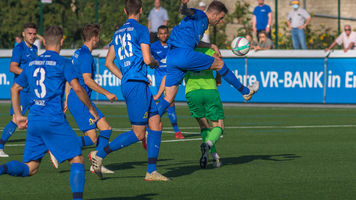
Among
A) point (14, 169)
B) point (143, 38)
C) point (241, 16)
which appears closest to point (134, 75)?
point (143, 38)

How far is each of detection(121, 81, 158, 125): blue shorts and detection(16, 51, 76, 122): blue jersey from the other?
2072 mm

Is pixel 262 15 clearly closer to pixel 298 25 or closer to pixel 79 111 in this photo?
pixel 298 25

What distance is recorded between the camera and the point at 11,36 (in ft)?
108

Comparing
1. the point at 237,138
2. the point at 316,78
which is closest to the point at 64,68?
the point at 237,138

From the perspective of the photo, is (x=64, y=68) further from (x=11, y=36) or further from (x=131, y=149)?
(x=11, y=36)

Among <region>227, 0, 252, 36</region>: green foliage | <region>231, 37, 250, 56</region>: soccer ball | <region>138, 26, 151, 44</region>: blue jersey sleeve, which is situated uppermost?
<region>138, 26, 151, 44</region>: blue jersey sleeve

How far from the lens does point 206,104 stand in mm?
11086

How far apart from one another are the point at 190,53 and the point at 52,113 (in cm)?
348

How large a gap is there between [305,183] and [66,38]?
24875mm

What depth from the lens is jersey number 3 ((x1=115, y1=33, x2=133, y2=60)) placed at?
9.32m

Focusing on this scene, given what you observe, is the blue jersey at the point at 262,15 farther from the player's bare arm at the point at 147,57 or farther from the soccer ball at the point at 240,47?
the player's bare arm at the point at 147,57

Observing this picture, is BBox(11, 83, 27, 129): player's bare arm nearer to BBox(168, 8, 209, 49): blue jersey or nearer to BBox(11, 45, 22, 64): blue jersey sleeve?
BBox(168, 8, 209, 49): blue jersey

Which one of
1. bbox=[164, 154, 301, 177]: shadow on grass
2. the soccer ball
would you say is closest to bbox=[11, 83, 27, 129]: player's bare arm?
bbox=[164, 154, 301, 177]: shadow on grass

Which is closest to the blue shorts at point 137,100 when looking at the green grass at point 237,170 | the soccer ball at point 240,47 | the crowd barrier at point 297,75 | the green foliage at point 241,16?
the green grass at point 237,170
